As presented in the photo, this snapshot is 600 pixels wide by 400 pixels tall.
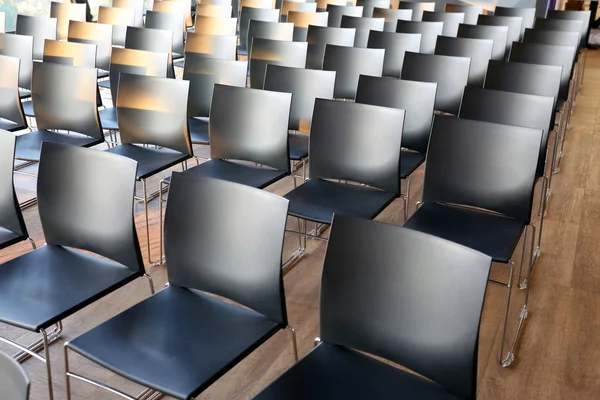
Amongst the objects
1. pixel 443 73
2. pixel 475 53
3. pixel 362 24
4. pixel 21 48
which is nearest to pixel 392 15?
pixel 362 24

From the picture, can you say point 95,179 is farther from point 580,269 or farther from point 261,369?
point 580,269

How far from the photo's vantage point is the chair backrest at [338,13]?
7325 mm

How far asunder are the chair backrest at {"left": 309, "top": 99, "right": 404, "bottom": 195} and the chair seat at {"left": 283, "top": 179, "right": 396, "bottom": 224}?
0.21 ft

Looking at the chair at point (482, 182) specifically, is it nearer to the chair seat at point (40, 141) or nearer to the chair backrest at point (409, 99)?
the chair backrest at point (409, 99)

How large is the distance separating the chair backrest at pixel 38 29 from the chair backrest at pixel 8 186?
11.4ft

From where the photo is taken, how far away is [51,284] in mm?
2602

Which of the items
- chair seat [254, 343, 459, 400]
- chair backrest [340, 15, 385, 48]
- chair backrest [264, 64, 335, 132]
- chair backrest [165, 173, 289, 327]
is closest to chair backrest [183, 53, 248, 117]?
chair backrest [264, 64, 335, 132]

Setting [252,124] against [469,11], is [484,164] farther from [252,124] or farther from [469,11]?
[469,11]

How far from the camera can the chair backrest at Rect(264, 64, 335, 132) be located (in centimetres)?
420

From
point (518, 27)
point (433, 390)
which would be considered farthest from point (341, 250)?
point (518, 27)

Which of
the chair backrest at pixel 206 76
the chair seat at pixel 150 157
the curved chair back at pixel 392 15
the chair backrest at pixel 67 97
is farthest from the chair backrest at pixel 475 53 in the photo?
the chair backrest at pixel 67 97

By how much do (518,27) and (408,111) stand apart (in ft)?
12.2

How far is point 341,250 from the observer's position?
2148 mm

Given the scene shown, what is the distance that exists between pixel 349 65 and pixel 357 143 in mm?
1632
